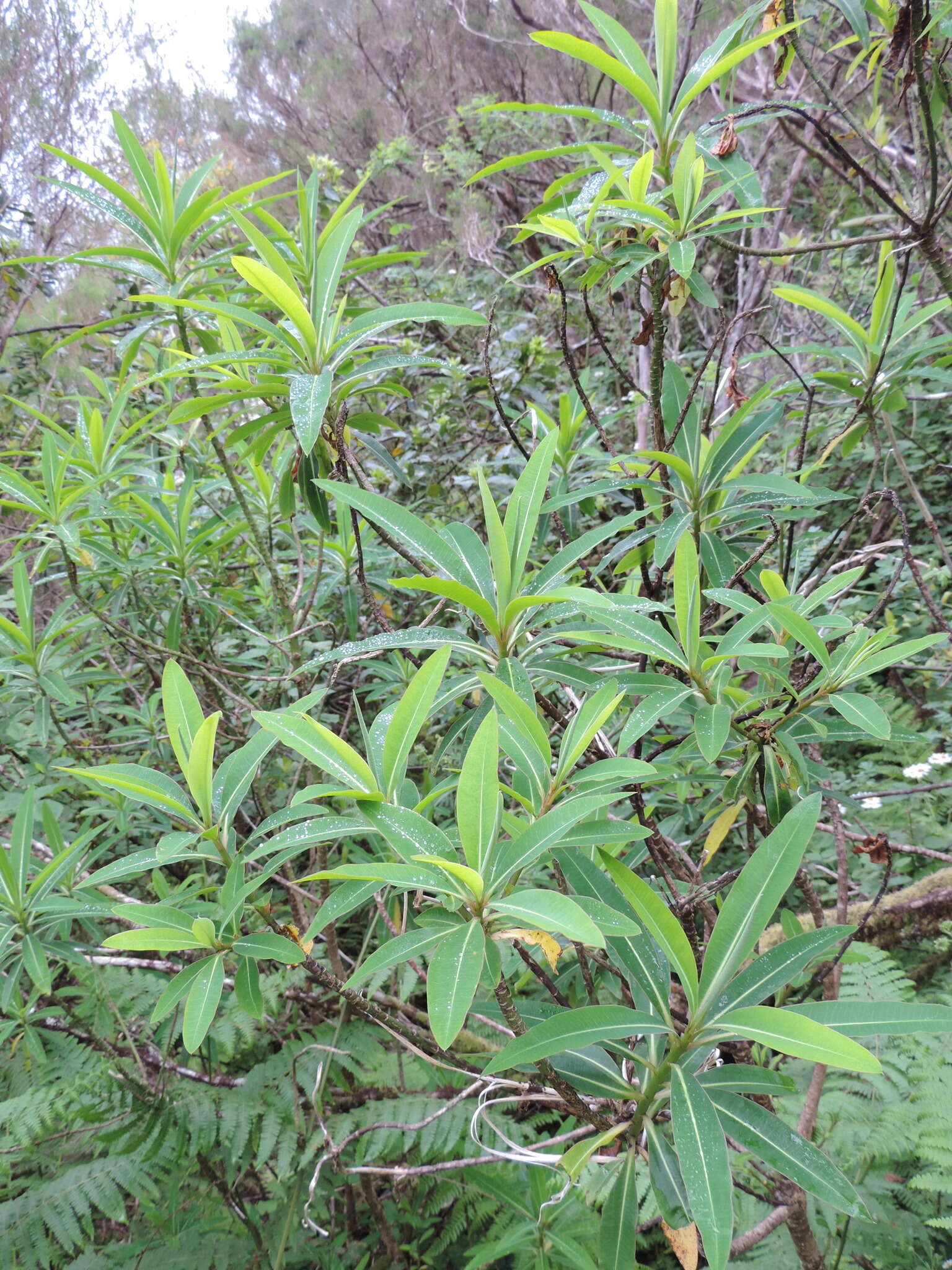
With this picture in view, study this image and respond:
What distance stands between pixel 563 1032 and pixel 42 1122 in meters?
1.75

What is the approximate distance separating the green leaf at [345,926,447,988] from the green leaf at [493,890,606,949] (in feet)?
0.24

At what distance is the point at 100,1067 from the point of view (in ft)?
6.15

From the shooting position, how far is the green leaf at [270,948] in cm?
85

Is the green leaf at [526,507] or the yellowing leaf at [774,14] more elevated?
the yellowing leaf at [774,14]

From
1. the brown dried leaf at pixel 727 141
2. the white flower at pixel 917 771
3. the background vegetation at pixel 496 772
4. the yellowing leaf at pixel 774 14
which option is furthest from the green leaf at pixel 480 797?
the white flower at pixel 917 771

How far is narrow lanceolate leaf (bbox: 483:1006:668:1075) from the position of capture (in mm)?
658

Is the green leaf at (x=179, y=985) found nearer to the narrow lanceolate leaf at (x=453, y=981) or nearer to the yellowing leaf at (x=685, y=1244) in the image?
the narrow lanceolate leaf at (x=453, y=981)

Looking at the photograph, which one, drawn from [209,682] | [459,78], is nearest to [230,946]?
[209,682]

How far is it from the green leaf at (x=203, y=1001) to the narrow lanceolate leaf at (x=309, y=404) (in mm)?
675

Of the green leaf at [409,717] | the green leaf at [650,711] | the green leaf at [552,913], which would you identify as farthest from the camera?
the green leaf at [650,711]

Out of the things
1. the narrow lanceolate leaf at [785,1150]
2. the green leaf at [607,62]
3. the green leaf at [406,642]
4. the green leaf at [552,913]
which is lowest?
the narrow lanceolate leaf at [785,1150]

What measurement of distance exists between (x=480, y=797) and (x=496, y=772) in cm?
3

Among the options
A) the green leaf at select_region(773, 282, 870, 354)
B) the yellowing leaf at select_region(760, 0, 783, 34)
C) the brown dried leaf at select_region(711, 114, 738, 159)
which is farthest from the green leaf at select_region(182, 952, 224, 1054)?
the yellowing leaf at select_region(760, 0, 783, 34)

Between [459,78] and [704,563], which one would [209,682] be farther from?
[459,78]
